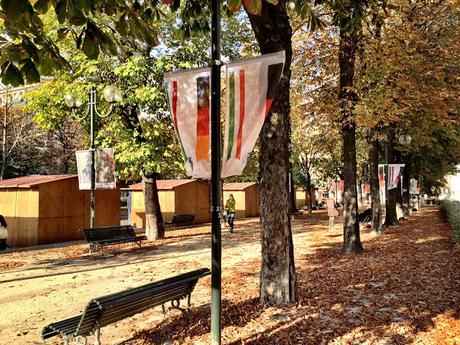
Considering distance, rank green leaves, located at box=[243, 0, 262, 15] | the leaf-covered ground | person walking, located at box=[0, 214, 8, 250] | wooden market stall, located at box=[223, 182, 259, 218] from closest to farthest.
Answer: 1. green leaves, located at box=[243, 0, 262, 15]
2. the leaf-covered ground
3. person walking, located at box=[0, 214, 8, 250]
4. wooden market stall, located at box=[223, 182, 259, 218]

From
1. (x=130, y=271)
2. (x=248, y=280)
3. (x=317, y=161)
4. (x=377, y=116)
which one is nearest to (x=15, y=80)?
(x=248, y=280)

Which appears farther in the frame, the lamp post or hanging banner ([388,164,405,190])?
hanging banner ([388,164,405,190])

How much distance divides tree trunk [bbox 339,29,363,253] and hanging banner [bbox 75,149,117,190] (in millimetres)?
7800

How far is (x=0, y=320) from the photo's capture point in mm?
7227

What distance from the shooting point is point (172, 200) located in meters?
27.8

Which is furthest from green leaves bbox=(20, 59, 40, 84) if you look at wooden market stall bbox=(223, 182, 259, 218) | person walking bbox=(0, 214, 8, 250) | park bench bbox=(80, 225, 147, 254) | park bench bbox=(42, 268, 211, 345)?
wooden market stall bbox=(223, 182, 259, 218)

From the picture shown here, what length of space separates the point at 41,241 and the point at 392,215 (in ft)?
55.6

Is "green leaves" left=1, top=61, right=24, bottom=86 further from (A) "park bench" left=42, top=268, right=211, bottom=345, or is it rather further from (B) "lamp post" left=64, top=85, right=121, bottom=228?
(B) "lamp post" left=64, top=85, right=121, bottom=228

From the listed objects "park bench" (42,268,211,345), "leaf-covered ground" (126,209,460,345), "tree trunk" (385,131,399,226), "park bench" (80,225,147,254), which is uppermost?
"tree trunk" (385,131,399,226)

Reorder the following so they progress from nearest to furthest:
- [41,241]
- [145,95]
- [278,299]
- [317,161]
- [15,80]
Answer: [15,80] → [278,299] → [145,95] → [41,241] → [317,161]

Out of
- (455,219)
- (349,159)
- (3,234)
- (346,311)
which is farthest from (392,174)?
(3,234)

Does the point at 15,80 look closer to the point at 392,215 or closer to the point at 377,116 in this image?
the point at 377,116

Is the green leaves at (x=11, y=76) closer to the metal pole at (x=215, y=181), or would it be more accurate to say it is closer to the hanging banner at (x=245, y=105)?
the metal pole at (x=215, y=181)

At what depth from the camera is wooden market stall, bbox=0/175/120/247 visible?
17.9 metres
